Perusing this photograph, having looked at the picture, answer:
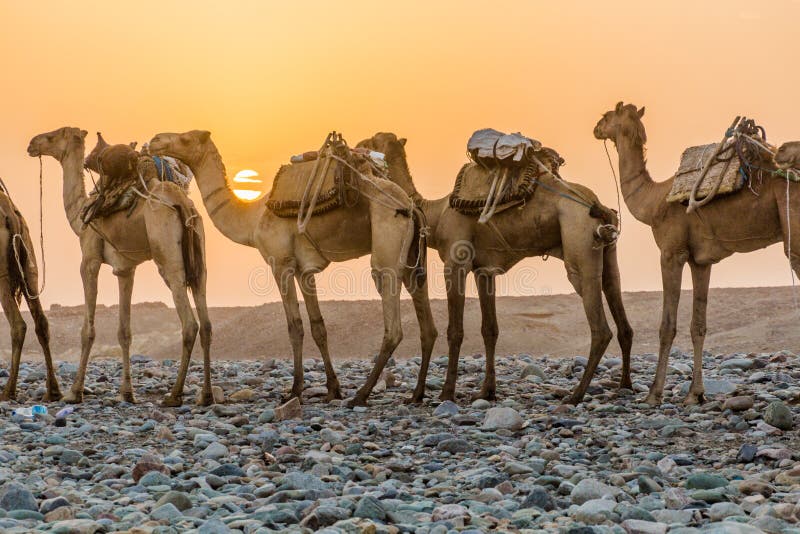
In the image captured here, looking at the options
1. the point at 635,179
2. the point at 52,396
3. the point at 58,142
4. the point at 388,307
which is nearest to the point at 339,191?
the point at 388,307

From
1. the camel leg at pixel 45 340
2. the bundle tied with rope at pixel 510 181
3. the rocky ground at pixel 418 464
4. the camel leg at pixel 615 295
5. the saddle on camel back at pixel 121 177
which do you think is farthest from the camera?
the camel leg at pixel 45 340

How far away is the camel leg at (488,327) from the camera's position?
42.7 feet

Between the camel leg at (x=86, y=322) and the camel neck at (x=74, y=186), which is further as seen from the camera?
the camel neck at (x=74, y=186)

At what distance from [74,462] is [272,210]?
4.57 metres

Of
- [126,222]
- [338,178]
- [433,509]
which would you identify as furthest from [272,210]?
[433,509]

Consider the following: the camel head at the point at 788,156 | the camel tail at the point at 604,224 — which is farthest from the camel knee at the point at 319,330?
the camel head at the point at 788,156

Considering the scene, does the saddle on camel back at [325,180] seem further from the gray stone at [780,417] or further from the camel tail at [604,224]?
the gray stone at [780,417]

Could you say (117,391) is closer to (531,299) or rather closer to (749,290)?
(531,299)

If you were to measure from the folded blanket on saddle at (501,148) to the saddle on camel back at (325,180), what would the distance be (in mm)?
1186

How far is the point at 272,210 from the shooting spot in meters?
13.3

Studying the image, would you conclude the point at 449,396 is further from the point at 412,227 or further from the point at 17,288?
the point at 17,288

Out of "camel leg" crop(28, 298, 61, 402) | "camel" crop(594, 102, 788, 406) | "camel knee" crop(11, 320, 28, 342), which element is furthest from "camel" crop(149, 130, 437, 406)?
"camel knee" crop(11, 320, 28, 342)

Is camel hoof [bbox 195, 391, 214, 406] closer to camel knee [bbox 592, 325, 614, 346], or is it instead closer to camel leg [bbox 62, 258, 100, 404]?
camel leg [bbox 62, 258, 100, 404]

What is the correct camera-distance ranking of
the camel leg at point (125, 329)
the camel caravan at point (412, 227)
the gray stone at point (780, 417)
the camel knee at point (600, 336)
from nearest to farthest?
the gray stone at point (780, 417) < the camel caravan at point (412, 227) < the camel knee at point (600, 336) < the camel leg at point (125, 329)
